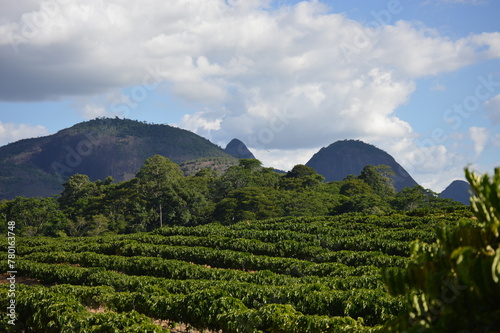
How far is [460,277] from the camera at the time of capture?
3482 millimetres

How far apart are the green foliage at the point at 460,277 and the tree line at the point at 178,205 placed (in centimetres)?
5308

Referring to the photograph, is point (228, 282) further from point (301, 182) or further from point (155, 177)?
point (301, 182)

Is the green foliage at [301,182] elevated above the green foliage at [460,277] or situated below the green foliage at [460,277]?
above

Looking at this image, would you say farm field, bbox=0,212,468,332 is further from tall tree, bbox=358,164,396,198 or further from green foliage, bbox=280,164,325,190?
tall tree, bbox=358,164,396,198

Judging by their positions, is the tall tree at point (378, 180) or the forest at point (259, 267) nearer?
the forest at point (259, 267)

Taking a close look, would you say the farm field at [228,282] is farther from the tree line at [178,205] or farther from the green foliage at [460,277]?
the tree line at [178,205]

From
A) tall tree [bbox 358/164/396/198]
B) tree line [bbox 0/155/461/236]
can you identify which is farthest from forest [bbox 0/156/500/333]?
tall tree [bbox 358/164/396/198]

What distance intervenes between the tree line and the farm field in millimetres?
15476

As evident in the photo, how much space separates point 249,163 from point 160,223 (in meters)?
30.0

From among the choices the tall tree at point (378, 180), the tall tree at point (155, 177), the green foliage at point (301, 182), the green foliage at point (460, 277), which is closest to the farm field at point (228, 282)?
the green foliage at point (460, 277)

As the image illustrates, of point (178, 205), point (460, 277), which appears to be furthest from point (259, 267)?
point (178, 205)

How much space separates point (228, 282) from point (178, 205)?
47773mm

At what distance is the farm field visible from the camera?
12859 millimetres

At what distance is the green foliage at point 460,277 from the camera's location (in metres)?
3.39
